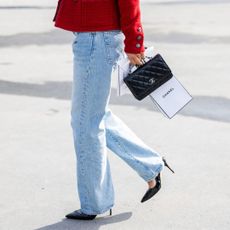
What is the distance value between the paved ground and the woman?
0.76ft

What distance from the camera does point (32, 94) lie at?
7.73 m

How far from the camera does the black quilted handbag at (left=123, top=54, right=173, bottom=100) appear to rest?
418cm

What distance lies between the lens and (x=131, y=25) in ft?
12.9

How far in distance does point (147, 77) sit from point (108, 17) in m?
0.42

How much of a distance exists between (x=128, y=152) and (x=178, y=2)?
1040 cm

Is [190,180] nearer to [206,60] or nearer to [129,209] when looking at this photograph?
[129,209]

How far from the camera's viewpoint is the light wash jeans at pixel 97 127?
4066mm

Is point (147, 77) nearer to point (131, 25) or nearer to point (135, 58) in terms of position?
point (135, 58)

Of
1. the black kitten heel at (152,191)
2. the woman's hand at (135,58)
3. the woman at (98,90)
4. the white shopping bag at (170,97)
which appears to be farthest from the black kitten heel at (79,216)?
the woman's hand at (135,58)

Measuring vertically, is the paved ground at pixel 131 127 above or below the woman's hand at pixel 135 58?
below

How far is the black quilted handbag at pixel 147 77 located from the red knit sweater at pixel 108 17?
190 millimetres

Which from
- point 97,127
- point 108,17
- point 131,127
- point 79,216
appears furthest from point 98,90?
point 131,127

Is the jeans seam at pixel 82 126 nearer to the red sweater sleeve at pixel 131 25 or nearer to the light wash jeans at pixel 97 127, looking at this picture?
the light wash jeans at pixel 97 127

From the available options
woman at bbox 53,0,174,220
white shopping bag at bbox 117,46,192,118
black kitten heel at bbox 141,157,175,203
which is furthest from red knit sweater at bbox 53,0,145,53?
black kitten heel at bbox 141,157,175,203
